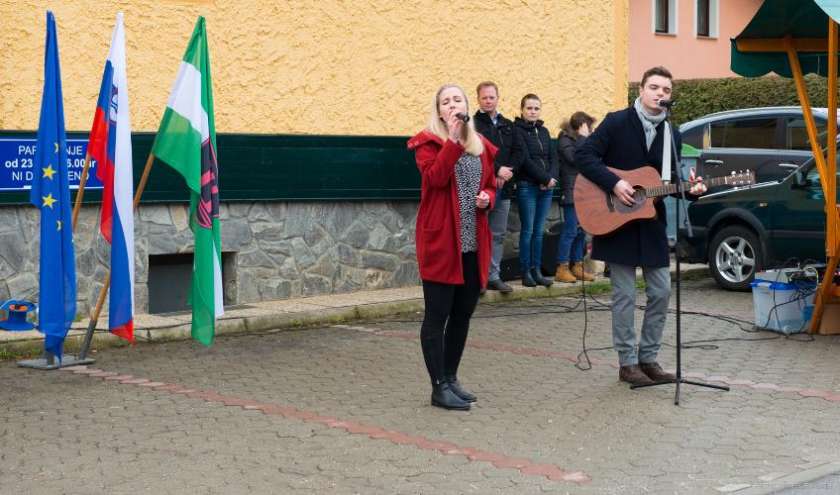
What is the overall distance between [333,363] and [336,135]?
3497mm

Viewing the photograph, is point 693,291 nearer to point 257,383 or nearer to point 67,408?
point 257,383

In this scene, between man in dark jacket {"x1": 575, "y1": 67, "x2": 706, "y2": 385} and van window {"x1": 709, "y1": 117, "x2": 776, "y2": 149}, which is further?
van window {"x1": 709, "y1": 117, "x2": 776, "y2": 149}

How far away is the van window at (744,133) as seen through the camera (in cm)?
1505

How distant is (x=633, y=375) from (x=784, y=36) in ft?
13.0

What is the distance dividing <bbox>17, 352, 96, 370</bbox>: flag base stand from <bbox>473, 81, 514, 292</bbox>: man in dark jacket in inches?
172

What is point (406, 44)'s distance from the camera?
1261 centimetres

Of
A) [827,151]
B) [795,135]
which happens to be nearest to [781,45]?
[827,151]

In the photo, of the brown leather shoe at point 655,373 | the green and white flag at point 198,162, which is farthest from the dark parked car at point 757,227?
the green and white flag at point 198,162

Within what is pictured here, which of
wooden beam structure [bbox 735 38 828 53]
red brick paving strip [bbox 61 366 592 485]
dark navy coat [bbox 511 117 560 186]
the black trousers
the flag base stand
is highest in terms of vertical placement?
wooden beam structure [bbox 735 38 828 53]

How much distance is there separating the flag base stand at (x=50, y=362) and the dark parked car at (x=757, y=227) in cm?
650

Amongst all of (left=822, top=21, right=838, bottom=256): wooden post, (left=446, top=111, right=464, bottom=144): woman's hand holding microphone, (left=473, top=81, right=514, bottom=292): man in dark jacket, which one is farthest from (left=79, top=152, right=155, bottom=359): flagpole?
(left=822, top=21, right=838, bottom=256): wooden post

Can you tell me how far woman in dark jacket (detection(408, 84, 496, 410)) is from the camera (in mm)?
7312

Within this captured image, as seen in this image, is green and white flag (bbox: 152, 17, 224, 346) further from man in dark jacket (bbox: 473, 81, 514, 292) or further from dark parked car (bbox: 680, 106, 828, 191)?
dark parked car (bbox: 680, 106, 828, 191)

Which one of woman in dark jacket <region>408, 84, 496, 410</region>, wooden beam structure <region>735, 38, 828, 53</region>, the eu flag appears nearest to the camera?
woman in dark jacket <region>408, 84, 496, 410</region>
